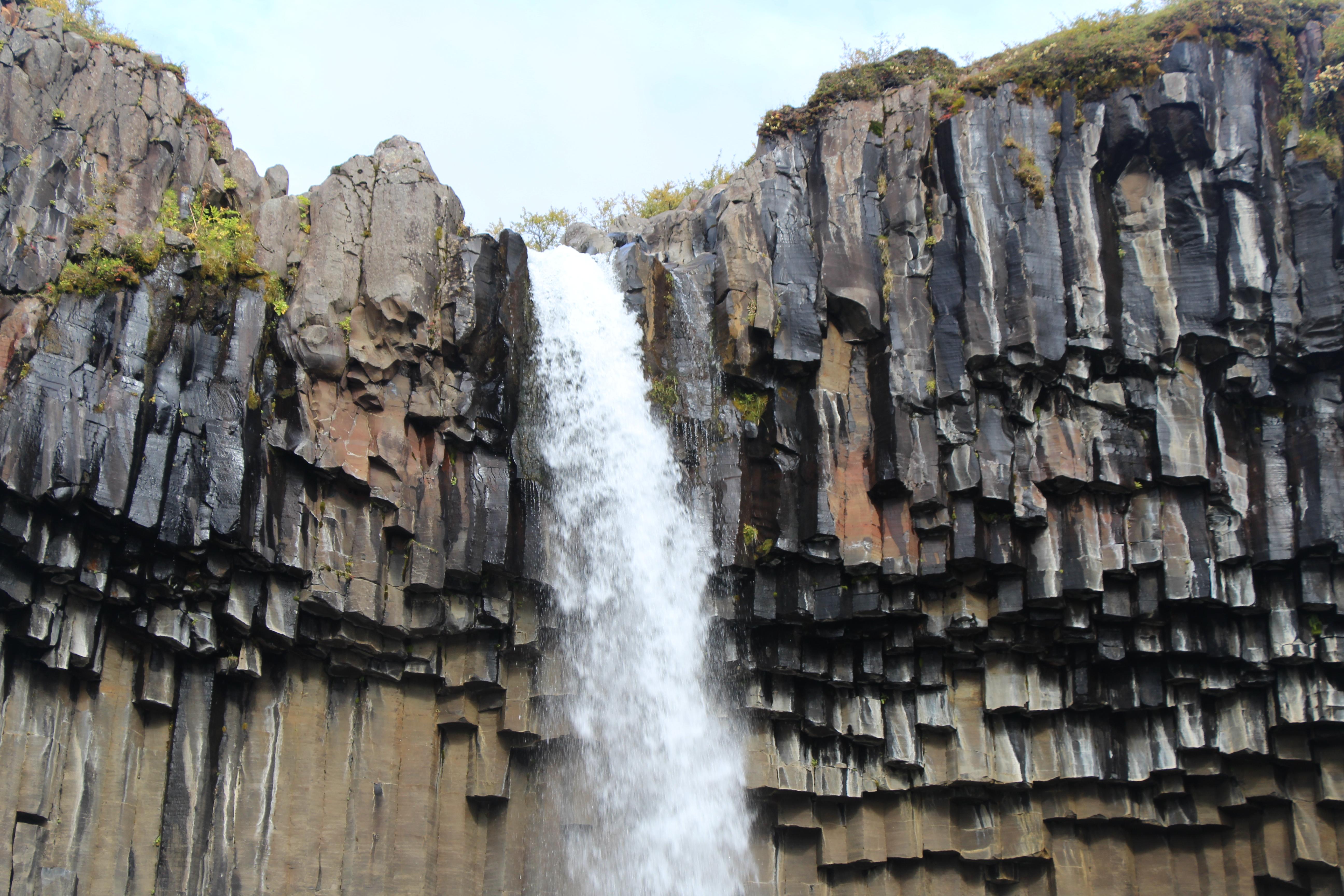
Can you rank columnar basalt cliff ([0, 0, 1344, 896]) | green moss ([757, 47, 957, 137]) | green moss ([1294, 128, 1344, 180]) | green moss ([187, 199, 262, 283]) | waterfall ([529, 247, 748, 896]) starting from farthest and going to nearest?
1. green moss ([757, 47, 957, 137])
2. green moss ([1294, 128, 1344, 180])
3. waterfall ([529, 247, 748, 896])
4. green moss ([187, 199, 262, 283])
5. columnar basalt cliff ([0, 0, 1344, 896])

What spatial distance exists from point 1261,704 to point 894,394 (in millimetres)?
7833

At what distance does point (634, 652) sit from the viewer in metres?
17.2

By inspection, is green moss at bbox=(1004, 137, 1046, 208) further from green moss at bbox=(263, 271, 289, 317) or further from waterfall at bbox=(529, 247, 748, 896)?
green moss at bbox=(263, 271, 289, 317)

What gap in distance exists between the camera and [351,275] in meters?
16.7

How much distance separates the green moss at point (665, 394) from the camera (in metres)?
18.0

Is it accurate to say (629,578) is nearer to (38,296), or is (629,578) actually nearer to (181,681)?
(181,681)

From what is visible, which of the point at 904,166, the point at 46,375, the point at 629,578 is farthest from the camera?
the point at 904,166

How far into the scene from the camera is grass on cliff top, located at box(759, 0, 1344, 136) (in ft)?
59.3

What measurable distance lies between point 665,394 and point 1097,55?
9840 mm

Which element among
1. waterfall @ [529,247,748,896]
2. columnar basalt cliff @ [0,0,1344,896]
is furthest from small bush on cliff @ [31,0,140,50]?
waterfall @ [529,247,748,896]

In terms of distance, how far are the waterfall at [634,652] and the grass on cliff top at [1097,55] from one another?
22.6ft

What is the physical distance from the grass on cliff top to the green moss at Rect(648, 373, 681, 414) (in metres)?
5.55

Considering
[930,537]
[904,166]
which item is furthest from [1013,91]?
[930,537]

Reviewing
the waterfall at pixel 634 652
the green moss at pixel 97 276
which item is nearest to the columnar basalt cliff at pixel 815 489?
the green moss at pixel 97 276
